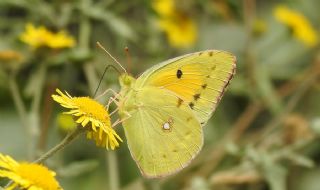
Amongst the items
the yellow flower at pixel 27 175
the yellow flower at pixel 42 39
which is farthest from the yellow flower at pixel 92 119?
the yellow flower at pixel 42 39

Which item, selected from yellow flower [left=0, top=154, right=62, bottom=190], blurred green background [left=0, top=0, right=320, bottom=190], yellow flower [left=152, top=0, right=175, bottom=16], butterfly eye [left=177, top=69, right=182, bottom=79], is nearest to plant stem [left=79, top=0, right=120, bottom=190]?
blurred green background [left=0, top=0, right=320, bottom=190]

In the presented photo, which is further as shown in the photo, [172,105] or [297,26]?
[297,26]

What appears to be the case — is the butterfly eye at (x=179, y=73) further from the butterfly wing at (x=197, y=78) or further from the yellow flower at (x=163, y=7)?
the yellow flower at (x=163, y=7)

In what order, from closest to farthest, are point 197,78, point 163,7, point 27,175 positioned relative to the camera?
point 27,175, point 197,78, point 163,7

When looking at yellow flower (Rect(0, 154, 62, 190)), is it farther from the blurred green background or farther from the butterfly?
the blurred green background

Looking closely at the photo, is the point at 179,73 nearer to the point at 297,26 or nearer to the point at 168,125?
the point at 168,125

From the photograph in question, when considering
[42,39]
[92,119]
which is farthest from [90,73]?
[92,119]

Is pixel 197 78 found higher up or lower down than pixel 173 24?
higher up
